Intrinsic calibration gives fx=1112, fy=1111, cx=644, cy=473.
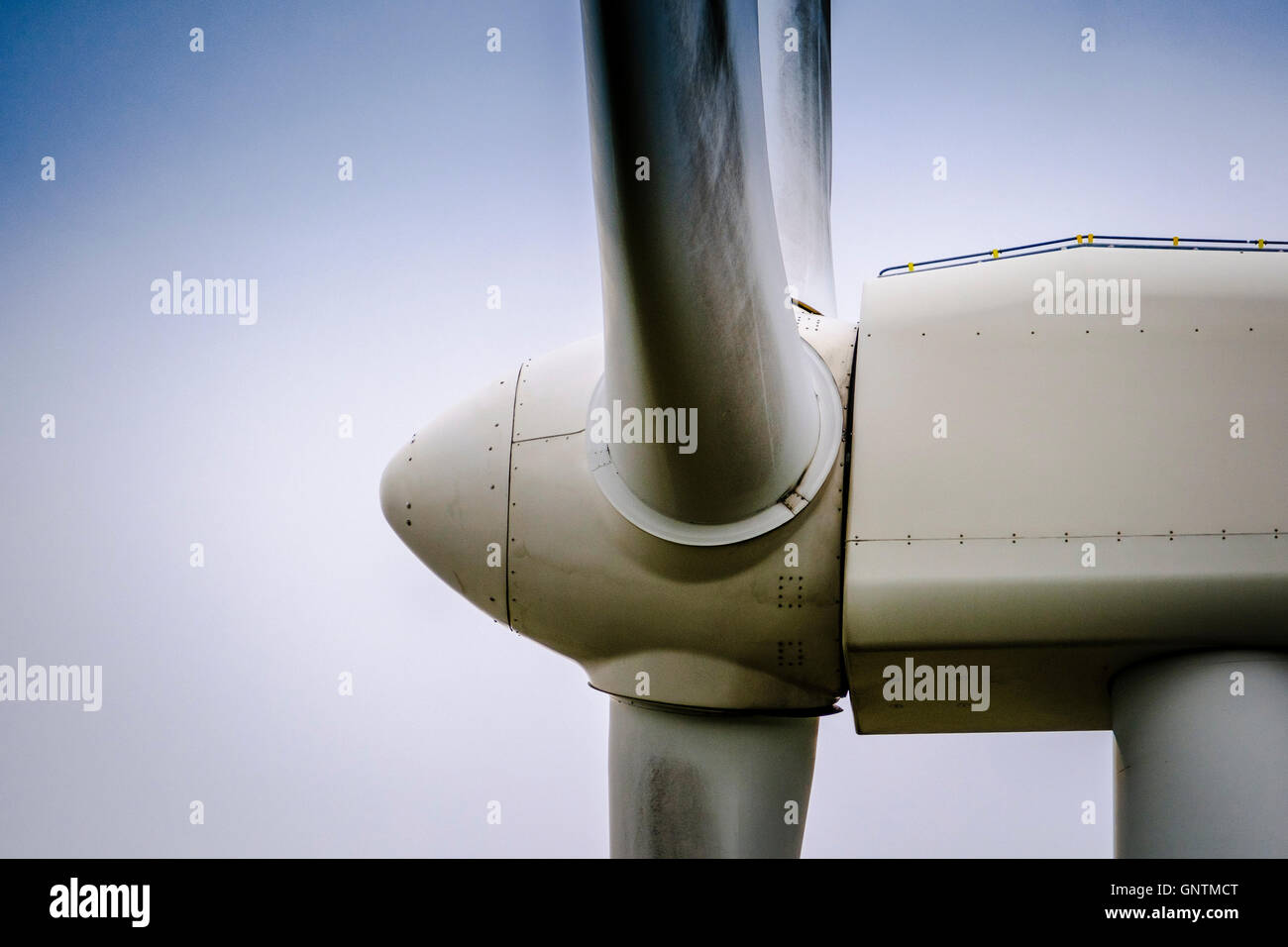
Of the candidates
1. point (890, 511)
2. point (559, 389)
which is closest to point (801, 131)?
point (559, 389)

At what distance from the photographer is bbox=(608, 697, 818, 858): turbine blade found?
20.8 ft

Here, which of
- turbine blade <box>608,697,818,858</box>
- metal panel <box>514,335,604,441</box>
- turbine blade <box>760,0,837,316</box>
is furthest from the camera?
turbine blade <box>760,0,837,316</box>

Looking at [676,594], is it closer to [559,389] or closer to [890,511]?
[890,511]

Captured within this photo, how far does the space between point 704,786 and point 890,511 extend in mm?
1938

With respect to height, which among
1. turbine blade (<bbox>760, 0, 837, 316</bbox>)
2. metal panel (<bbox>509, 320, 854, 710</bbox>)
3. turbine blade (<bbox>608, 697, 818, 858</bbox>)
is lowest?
turbine blade (<bbox>608, 697, 818, 858</bbox>)

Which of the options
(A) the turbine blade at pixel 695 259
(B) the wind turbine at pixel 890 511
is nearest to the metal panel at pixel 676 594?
(B) the wind turbine at pixel 890 511

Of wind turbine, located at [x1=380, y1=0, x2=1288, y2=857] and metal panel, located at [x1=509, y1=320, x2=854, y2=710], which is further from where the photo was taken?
metal panel, located at [x1=509, y1=320, x2=854, y2=710]

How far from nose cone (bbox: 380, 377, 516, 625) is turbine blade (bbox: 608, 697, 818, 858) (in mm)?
1220

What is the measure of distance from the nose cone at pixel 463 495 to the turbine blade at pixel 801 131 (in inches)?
94.7

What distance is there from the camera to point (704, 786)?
20.9 feet

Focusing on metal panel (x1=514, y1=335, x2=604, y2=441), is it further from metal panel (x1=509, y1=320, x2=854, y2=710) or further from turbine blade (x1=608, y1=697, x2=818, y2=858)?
turbine blade (x1=608, y1=697, x2=818, y2=858)

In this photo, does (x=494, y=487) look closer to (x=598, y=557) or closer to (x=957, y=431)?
(x=598, y=557)

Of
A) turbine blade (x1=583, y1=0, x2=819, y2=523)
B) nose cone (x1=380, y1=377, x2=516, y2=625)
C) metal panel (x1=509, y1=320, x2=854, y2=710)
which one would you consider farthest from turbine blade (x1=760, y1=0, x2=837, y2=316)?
nose cone (x1=380, y1=377, x2=516, y2=625)

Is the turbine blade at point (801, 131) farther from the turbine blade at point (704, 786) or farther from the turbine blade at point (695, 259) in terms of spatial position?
the turbine blade at point (704, 786)
